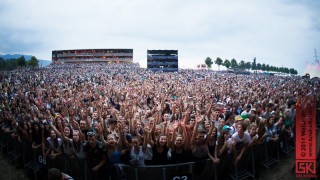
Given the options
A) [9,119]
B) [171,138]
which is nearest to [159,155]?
[171,138]

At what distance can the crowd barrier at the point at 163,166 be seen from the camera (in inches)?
171

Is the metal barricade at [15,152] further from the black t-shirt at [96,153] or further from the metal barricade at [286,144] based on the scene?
the metal barricade at [286,144]

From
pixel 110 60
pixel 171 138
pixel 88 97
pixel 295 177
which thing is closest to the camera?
pixel 171 138

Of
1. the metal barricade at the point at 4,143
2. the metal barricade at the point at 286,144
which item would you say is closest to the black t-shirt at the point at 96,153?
the metal barricade at the point at 4,143

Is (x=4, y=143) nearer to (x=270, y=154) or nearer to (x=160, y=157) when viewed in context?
(x=160, y=157)

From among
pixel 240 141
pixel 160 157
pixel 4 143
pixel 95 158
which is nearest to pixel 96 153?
pixel 95 158

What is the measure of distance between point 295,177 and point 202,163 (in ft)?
10.2

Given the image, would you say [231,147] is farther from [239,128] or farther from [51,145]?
[51,145]

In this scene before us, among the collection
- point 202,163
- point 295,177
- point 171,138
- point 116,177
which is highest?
point 171,138

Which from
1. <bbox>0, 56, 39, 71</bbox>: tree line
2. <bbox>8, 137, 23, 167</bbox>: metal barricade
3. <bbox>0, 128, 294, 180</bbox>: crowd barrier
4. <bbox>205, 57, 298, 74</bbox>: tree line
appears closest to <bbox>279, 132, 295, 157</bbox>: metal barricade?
<bbox>0, 128, 294, 180</bbox>: crowd barrier

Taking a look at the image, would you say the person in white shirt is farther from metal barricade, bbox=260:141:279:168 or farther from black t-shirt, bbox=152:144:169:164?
black t-shirt, bbox=152:144:169:164

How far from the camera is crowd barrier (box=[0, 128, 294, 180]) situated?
435 cm

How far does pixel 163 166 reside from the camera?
14.1ft

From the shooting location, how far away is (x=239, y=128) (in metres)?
5.30
